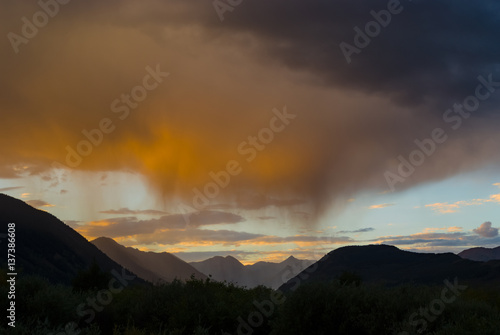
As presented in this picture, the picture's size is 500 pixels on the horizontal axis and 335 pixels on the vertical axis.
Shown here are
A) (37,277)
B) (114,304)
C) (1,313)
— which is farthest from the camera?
(114,304)

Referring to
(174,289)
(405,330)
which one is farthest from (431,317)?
(174,289)

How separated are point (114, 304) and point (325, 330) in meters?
13.5

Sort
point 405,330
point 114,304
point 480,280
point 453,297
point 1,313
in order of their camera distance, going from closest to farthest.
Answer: point 405,330, point 1,313, point 453,297, point 114,304, point 480,280

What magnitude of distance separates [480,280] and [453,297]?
579 feet

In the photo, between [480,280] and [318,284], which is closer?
[318,284]

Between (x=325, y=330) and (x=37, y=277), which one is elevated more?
(x=37, y=277)

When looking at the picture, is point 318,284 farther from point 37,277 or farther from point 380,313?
point 37,277

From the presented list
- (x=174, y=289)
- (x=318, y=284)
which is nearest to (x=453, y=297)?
(x=318, y=284)

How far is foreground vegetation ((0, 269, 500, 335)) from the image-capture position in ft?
67.8

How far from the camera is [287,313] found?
2369 centimetres

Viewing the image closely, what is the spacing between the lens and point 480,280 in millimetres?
180125

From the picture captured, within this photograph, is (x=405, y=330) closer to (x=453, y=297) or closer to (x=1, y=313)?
(x=453, y=297)

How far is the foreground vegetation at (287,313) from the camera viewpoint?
20.7 m

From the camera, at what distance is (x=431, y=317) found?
2153 centimetres
